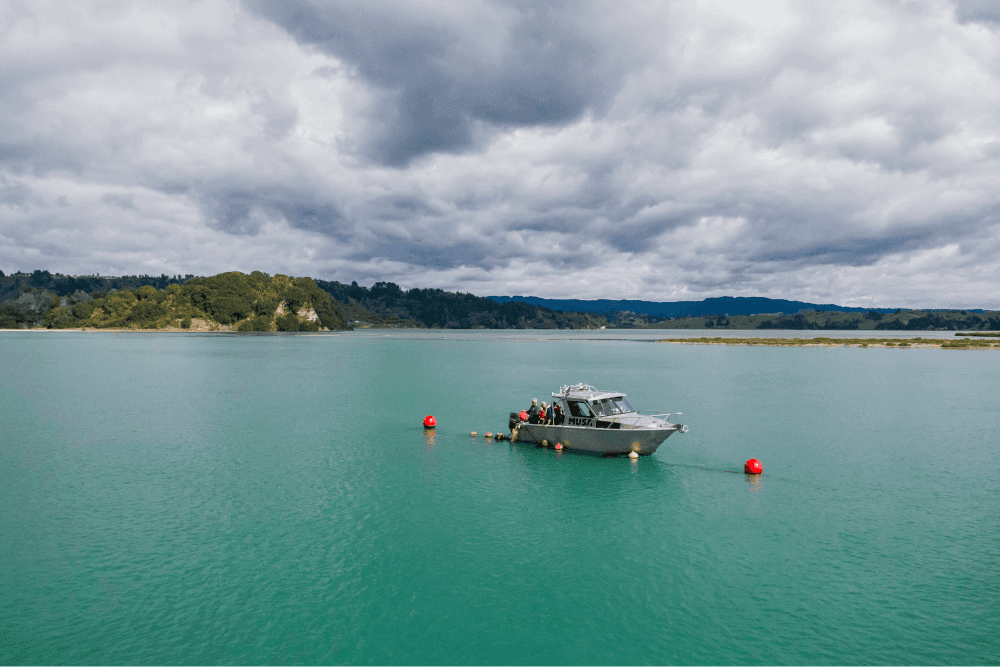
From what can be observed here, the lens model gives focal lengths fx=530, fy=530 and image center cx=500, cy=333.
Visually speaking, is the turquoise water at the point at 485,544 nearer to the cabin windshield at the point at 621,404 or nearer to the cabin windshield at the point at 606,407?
the cabin windshield at the point at 606,407

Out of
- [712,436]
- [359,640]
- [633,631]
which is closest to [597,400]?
[712,436]

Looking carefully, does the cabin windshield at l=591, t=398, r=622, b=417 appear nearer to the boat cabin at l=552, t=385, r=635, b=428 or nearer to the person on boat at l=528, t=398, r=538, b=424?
the boat cabin at l=552, t=385, r=635, b=428

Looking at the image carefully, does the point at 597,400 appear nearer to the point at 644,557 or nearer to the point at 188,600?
the point at 644,557

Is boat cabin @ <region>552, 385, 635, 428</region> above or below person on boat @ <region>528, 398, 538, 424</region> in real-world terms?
above

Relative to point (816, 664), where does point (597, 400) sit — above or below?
above

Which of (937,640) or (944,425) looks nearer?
(937,640)

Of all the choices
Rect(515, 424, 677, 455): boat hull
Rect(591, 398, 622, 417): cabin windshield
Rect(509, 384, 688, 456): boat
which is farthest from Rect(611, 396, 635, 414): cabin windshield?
Rect(515, 424, 677, 455): boat hull

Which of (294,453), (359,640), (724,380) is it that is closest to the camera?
(359,640)
